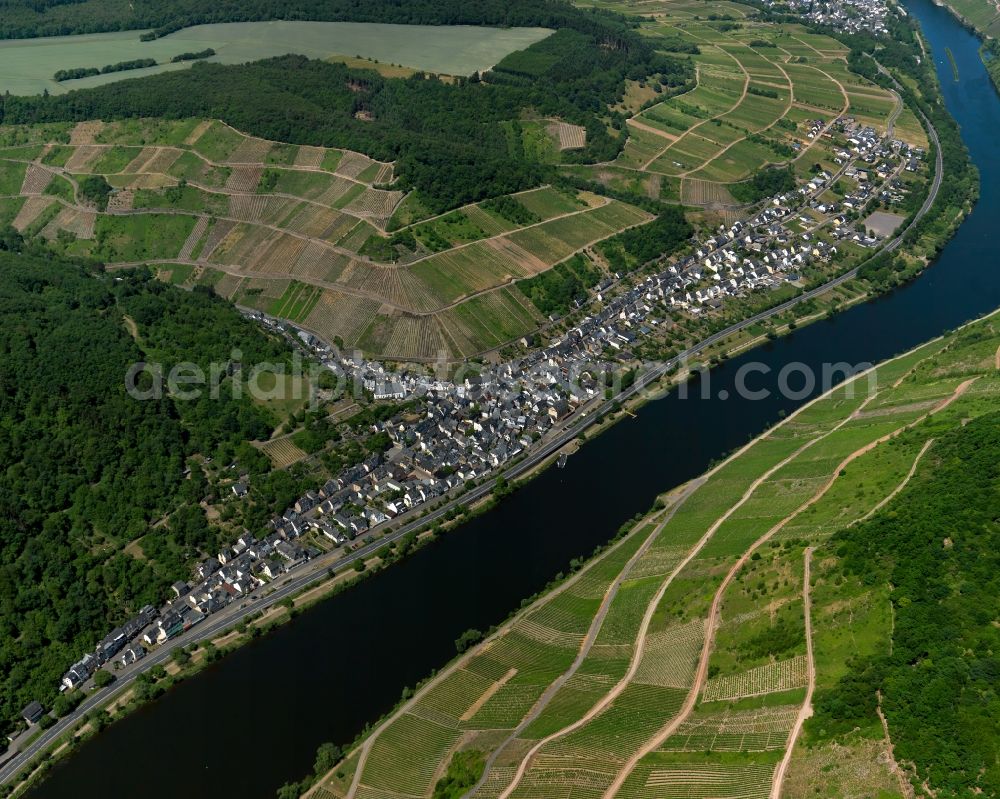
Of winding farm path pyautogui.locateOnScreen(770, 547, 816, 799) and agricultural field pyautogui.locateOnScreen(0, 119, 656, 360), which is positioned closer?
winding farm path pyautogui.locateOnScreen(770, 547, 816, 799)

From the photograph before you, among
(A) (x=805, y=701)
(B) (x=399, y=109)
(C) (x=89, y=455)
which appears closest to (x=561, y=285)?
(B) (x=399, y=109)

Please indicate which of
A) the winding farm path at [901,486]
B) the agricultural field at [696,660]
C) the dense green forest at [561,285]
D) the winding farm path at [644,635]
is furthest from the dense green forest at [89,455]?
the winding farm path at [901,486]

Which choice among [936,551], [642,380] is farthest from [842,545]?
[642,380]

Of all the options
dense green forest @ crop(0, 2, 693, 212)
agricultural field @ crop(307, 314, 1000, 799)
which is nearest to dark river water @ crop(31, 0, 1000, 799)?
agricultural field @ crop(307, 314, 1000, 799)

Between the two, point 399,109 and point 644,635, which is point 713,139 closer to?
point 399,109

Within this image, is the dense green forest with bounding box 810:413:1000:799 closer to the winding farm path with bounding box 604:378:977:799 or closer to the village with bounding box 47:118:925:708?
the winding farm path with bounding box 604:378:977:799
